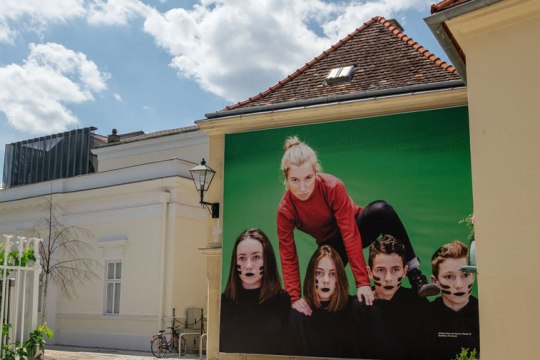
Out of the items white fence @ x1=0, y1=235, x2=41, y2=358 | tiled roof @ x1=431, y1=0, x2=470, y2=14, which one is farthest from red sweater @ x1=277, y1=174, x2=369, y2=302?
tiled roof @ x1=431, y1=0, x2=470, y2=14

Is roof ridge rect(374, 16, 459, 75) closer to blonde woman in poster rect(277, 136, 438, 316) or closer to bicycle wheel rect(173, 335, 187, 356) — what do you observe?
blonde woman in poster rect(277, 136, 438, 316)

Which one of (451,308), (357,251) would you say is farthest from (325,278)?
(451,308)

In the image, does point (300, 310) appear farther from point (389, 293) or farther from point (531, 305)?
point (531, 305)

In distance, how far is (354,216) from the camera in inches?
544

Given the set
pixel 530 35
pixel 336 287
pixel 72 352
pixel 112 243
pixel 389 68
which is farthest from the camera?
pixel 112 243

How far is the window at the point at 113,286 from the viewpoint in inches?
877

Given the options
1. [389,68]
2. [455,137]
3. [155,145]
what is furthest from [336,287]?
[155,145]

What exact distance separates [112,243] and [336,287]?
1085 cm

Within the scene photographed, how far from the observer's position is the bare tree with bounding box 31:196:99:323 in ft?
75.7

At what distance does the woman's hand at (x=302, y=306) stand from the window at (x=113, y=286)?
9709 millimetres

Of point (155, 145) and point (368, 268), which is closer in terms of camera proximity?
point (368, 268)

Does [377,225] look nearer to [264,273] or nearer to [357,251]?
[357,251]

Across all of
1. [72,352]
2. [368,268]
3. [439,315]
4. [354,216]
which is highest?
[354,216]

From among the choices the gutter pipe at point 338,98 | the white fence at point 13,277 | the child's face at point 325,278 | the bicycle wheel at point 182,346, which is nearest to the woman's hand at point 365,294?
the child's face at point 325,278
